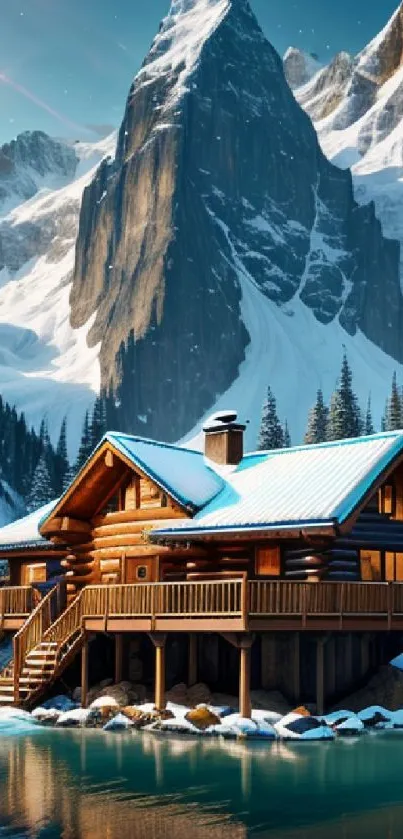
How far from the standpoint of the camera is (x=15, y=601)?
40375 millimetres

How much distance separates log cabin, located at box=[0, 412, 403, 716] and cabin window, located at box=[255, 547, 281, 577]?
0.13 ft

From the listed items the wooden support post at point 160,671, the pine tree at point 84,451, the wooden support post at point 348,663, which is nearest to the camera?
the wooden support post at point 160,671

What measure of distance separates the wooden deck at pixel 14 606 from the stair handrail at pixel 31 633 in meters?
1.76

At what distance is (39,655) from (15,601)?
559cm

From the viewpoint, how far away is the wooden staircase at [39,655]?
1350 inches

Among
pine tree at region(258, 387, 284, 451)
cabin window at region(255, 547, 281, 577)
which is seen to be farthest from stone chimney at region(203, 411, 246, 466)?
pine tree at region(258, 387, 284, 451)

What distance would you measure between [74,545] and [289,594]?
475 inches

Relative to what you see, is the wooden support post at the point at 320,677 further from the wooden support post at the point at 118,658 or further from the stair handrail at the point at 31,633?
the stair handrail at the point at 31,633

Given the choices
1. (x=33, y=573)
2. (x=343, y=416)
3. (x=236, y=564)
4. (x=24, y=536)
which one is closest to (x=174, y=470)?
(x=236, y=564)

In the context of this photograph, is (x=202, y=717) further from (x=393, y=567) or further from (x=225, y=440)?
(x=225, y=440)

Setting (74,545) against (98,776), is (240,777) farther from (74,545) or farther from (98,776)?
(74,545)

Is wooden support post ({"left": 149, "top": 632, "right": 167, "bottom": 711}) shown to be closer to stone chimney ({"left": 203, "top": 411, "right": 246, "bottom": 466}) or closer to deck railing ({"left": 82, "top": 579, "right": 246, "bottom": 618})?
deck railing ({"left": 82, "top": 579, "right": 246, "bottom": 618})

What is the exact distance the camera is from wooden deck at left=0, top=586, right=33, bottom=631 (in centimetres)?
3972

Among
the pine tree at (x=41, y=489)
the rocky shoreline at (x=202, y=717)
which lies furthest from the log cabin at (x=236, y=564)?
the pine tree at (x=41, y=489)
